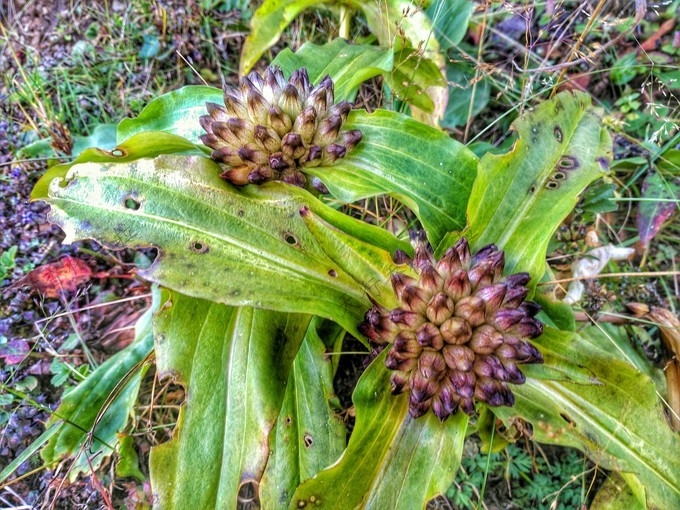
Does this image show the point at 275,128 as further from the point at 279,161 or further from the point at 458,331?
the point at 458,331

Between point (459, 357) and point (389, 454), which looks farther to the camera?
point (389, 454)

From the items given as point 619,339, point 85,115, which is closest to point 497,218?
point 619,339

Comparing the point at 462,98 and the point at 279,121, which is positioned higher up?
the point at 279,121

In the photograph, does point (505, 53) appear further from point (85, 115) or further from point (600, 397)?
point (85, 115)

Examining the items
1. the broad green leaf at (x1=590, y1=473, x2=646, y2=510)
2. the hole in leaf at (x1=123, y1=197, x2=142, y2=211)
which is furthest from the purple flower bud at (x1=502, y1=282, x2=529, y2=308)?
the hole in leaf at (x1=123, y1=197, x2=142, y2=211)

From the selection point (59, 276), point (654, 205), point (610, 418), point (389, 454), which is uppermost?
point (654, 205)

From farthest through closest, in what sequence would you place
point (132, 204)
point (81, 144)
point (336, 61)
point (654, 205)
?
point (81, 144), point (654, 205), point (336, 61), point (132, 204)

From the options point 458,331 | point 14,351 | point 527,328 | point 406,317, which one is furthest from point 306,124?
point 14,351

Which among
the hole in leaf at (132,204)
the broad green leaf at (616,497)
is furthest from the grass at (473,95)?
the hole in leaf at (132,204)
